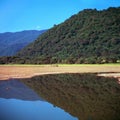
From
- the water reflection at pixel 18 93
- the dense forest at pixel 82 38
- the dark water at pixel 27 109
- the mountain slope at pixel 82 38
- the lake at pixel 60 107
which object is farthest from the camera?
the mountain slope at pixel 82 38

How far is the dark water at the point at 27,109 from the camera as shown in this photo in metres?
16.7

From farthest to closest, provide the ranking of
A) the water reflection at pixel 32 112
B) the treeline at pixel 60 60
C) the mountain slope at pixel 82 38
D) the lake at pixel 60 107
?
1. the mountain slope at pixel 82 38
2. the treeline at pixel 60 60
3. the water reflection at pixel 32 112
4. the lake at pixel 60 107

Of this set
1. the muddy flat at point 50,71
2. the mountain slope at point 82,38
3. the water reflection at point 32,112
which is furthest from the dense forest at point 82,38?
the water reflection at point 32,112

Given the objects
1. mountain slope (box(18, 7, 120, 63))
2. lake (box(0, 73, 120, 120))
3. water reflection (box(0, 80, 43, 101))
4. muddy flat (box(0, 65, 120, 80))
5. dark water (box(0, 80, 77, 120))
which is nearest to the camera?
lake (box(0, 73, 120, 120))

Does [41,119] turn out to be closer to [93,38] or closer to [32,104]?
[32,104]

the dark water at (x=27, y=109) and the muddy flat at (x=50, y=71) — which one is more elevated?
the dark water at (x=27, y=109)

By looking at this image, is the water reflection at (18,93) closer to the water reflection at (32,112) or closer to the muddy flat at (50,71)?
the water reflection at (32,112)

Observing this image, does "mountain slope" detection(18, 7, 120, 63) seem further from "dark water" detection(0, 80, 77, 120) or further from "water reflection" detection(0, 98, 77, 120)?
"water reflection" detection(0, 98, 77, 120)

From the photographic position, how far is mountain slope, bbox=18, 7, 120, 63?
104 meters

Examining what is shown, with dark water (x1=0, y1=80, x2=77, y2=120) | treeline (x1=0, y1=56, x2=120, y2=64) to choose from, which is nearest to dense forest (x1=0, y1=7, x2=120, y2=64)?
treeline (x1=0, y1=56, x2=120, y2=64)

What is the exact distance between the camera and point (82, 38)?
389ft

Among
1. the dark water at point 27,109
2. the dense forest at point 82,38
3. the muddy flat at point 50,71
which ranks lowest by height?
the muddy flat at point 50,71

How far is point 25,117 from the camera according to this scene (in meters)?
16.7

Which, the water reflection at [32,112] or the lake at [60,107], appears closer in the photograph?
the lake at [60,107]
